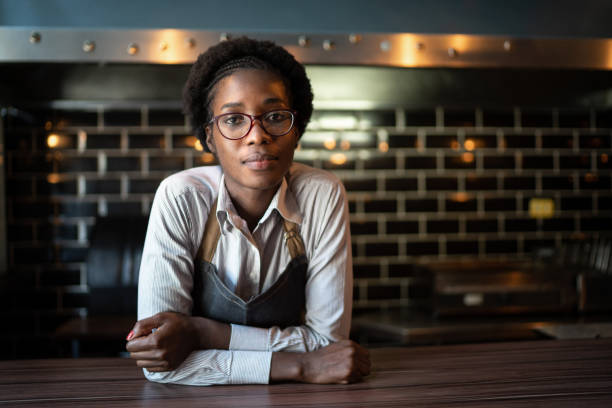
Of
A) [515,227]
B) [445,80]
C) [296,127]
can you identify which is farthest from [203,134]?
[515,227]

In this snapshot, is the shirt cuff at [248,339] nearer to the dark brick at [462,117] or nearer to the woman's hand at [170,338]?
the woman's hand at [170,338]

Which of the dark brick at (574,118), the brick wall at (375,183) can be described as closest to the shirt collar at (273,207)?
the brick wall at (375,183)

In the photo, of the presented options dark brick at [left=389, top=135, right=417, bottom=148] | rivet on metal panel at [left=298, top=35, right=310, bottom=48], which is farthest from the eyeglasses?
dark brick at [left=389, top=135, right=417, bottom=148]

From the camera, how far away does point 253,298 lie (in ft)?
3.03

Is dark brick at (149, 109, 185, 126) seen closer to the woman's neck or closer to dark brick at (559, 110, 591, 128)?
the woman's neck

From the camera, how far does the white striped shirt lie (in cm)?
89

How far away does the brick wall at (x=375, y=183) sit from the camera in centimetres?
219

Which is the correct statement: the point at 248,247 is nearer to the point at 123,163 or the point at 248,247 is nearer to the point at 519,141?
the point at 123,163

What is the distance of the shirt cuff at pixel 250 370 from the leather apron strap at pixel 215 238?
0.22 meters

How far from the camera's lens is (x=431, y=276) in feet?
6.50

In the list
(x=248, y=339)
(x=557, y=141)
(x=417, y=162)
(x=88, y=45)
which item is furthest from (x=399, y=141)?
(x=248, y=339)

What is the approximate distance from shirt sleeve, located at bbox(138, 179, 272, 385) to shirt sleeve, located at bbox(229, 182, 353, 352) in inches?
2.4

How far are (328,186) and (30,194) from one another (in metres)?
1.69

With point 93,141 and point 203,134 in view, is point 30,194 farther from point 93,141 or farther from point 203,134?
point 203,134
